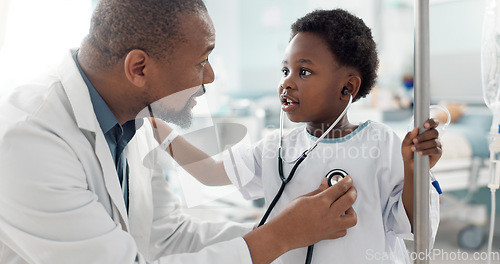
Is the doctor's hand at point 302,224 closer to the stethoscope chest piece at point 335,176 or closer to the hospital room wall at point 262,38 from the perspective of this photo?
the stethoscope chest piece at point 335,176

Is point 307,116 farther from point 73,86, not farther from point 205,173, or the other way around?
point 73,86

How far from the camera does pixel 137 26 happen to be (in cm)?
82

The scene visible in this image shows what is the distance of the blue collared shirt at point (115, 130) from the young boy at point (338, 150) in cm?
23

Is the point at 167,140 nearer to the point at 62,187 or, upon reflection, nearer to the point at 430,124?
the point at 62,187

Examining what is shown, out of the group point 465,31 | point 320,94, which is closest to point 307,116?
point 320,94

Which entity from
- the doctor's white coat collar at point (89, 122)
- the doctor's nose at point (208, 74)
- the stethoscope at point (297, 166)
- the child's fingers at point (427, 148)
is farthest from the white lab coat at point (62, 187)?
the child's fingers at point (427, 148)

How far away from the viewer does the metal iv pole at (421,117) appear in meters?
0.66

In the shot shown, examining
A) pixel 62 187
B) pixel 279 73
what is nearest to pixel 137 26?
pixel 62 187

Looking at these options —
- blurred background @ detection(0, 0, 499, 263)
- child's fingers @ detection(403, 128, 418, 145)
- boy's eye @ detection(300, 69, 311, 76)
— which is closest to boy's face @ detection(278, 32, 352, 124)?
boy's eye @ detection(300, 69, 311, 76)

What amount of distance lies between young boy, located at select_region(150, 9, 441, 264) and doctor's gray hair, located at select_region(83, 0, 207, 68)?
0.24 metres

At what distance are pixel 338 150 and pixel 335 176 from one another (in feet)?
0.23

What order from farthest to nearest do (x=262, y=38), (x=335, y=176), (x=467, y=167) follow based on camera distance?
1. (x=467, y=167)
2. (x=262, y=38)
3. (x=335, y=176)

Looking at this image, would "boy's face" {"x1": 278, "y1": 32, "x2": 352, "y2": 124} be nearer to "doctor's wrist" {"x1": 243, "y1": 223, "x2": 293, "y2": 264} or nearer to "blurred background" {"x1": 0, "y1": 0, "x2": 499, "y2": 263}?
"blurred background" {"x1": 0, "y1": 0, "x2": 499, "y2": 263}

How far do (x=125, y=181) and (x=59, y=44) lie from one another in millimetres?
441
